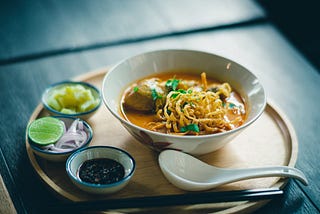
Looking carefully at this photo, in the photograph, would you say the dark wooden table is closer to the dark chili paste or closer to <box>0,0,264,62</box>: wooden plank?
<box>0,0,264,62</box>: wooden plank

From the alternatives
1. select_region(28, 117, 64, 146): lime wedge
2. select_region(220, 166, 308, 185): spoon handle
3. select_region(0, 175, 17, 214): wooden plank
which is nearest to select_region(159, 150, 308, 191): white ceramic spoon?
select_region(220, 166, 308, 185): spoon handle

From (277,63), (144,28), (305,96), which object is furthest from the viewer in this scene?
(144,28)

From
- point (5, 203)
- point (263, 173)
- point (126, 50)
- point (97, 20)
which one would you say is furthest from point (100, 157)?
point (97, 20)

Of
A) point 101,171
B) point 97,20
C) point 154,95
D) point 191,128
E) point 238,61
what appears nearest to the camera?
point 101,171

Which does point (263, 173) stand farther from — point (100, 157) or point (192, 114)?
point (100, 157)

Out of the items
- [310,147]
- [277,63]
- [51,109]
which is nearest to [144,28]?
[277,63]

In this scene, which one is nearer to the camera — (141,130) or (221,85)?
(141,130)

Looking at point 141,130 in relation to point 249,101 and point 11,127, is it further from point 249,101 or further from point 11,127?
point 11,127
